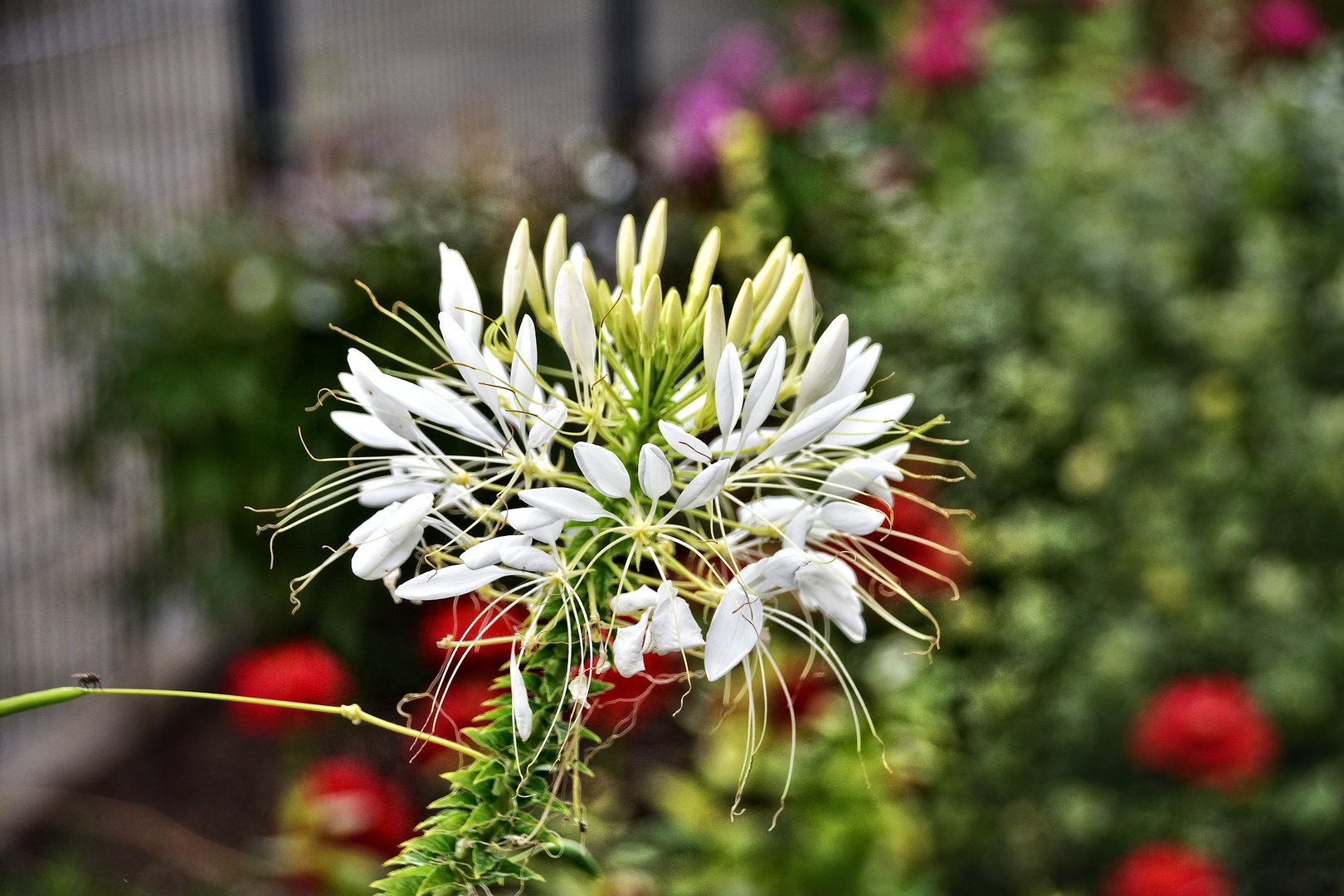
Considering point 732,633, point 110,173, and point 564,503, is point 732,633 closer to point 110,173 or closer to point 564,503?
point 564,503

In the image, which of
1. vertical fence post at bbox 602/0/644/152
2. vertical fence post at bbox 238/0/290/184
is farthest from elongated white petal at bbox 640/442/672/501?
vertical fence post at bbox 602/0/644/152

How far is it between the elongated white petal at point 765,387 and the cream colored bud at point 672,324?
0.30 ft

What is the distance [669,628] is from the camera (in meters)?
0.62

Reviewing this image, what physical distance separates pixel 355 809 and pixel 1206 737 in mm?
1382

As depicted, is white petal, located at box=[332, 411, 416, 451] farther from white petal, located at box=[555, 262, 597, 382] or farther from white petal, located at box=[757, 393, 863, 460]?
white petal, located at box=[757, 393, 863, 460]

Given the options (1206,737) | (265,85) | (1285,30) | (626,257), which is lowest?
(1206,737)

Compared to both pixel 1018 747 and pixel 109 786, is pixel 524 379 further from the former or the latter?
pixel 109 786

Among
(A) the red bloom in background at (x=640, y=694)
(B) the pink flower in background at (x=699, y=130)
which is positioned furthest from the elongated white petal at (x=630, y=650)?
(B) the pink flower in background at (x=699, y=130)

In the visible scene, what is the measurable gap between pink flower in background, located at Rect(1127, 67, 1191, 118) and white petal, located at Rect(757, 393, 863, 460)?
166 inches

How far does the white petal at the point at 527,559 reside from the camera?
636mm

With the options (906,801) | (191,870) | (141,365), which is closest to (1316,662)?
(906,801)

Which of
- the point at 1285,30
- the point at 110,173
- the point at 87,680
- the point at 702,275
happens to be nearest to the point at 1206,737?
the point at 702,275

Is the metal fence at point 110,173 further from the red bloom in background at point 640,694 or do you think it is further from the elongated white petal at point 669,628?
the elongated white petal at point 669,628

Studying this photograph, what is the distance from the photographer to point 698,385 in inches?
30.9
